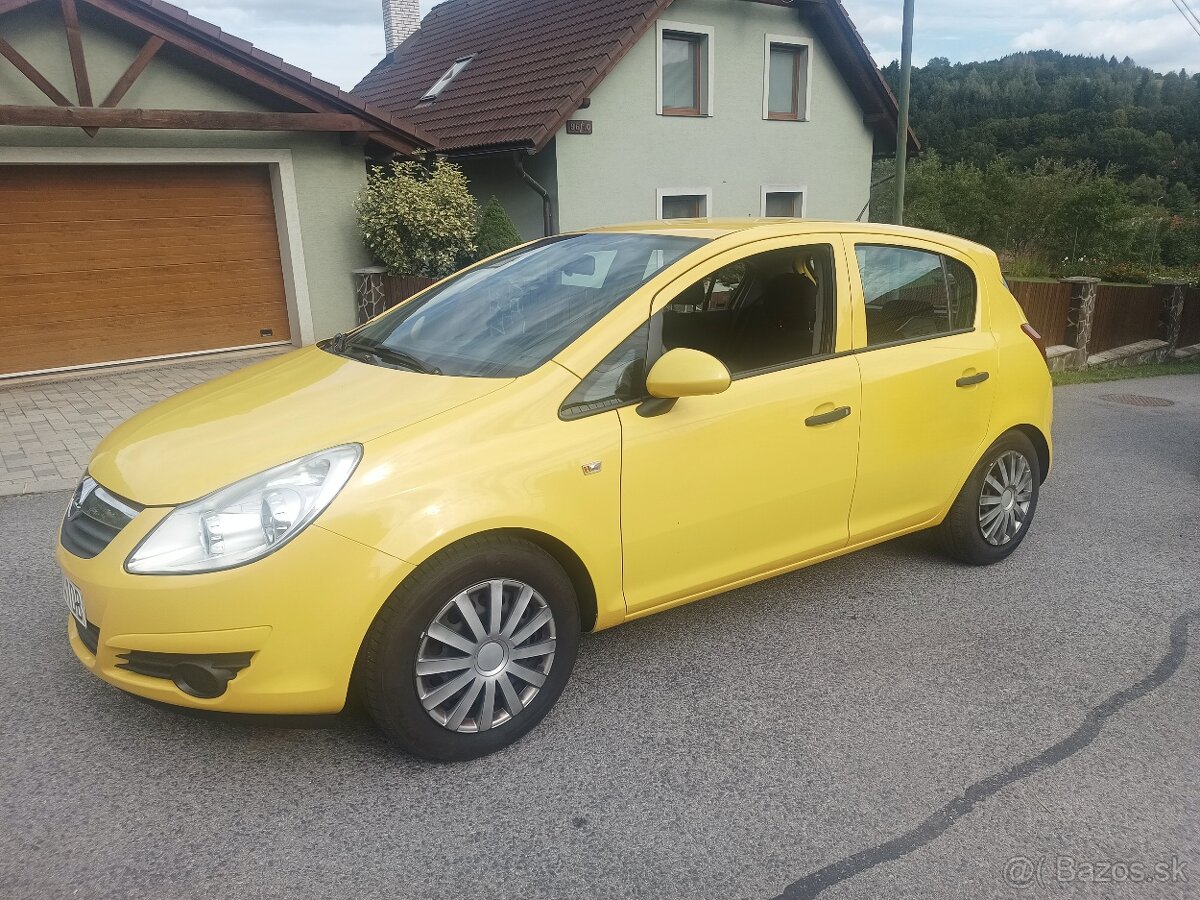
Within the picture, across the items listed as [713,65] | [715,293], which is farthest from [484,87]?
[715,293]

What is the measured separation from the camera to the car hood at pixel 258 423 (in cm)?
271

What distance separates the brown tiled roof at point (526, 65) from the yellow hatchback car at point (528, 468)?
32.7 feet

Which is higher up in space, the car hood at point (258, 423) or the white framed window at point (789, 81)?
the white framed window at point (789, 81)

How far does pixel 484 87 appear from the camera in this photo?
1560cm

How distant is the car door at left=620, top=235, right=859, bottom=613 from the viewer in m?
3.15

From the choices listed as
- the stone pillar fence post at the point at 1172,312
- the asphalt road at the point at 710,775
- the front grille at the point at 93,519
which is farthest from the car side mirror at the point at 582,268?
the stone pillar fence post at the point at 1172,312

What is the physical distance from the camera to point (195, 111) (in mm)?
9828

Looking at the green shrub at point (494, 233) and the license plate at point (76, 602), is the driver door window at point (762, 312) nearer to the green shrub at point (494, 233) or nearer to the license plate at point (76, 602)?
the license plate at point (76, 602)

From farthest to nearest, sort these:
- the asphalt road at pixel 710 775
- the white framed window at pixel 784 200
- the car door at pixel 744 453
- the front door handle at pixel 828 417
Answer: the white framed window at pixel 784 200, the front door handle at pixel 828 417, the car door at pixel 744 453, the asphalt road at pixel 710 775

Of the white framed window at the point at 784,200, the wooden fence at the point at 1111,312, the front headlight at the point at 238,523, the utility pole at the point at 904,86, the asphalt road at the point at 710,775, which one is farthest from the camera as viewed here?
the white framed window at the point at 784,200

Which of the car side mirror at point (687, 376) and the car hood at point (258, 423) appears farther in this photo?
the car side mirror at point (687, 376)

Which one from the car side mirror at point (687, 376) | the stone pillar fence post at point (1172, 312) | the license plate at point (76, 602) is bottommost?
the stone pillar fence post at point (1172, 312)

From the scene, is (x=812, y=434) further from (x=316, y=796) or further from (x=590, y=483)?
(x=316, y=796)

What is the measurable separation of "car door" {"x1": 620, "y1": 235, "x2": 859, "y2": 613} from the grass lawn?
8.36 meters
